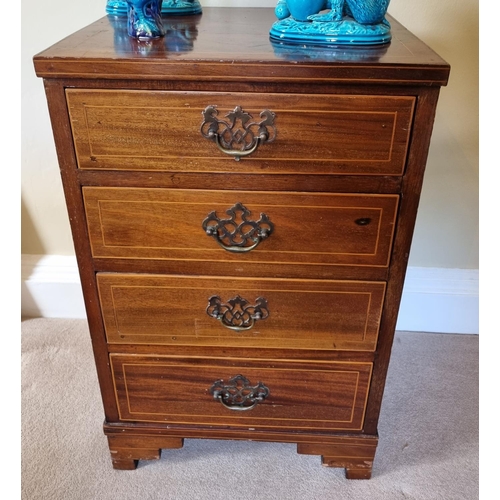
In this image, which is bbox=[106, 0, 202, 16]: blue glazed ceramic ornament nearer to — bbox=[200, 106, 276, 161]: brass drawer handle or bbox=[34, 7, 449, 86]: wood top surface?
bbox=[34, 7, 449, 86]: wood top surface

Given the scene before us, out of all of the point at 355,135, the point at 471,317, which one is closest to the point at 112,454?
the point at 355,135

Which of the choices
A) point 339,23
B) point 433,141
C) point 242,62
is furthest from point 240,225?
point 433,141

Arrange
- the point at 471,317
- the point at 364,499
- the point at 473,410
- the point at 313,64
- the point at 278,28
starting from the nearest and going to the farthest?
the point at 313,64, the point at 278,28, the point at 364,499, the point at 473,410, the point at 471,317

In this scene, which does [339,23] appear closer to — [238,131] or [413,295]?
[238,131]

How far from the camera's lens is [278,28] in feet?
2.84

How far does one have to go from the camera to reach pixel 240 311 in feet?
3.13

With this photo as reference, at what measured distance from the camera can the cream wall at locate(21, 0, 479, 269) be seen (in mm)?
1223

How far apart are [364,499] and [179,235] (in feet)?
2.34

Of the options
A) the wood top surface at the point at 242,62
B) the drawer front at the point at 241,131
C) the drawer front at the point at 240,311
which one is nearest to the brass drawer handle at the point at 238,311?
the drawer front at the point at 240,311

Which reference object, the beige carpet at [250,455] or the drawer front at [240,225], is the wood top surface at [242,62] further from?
the beige carpet at [250,455]

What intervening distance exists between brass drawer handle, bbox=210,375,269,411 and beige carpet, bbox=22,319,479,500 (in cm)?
21

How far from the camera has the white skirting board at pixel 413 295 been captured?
1.49 metres

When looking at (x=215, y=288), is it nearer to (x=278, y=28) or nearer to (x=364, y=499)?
(x=278, y=28)
